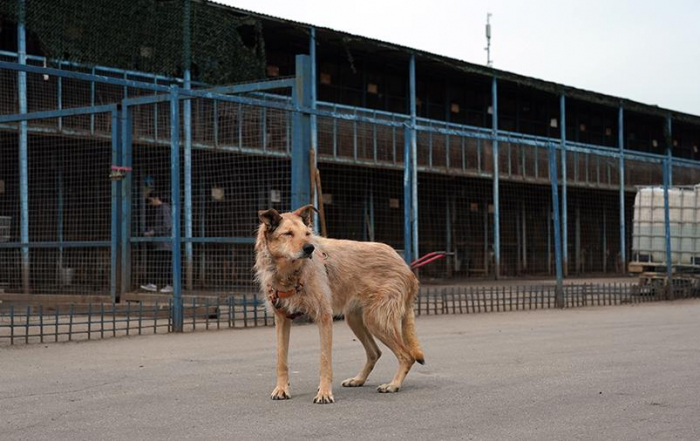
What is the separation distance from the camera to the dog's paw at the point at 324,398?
679 centimetres

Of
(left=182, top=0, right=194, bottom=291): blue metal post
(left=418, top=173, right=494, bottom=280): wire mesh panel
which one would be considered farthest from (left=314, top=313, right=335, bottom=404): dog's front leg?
(left=418, top=173, right=494, bottom=280): wire mesh panel

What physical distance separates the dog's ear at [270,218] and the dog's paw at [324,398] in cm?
132

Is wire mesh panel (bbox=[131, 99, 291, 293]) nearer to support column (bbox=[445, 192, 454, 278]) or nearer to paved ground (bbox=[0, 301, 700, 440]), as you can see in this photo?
paved ground (bbox=[0, 301, 700, 440])

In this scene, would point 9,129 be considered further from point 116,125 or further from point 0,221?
point 116,125

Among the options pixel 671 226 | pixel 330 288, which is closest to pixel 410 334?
pixel 330 288

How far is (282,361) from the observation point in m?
7.14

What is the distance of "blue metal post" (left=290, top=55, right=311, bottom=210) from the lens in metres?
13.1

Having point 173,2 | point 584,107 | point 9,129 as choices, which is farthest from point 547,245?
point 9,129

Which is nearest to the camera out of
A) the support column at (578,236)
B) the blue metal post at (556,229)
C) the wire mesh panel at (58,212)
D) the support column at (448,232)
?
the wire mesh panel at (58,212)

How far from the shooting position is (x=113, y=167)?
1404cm

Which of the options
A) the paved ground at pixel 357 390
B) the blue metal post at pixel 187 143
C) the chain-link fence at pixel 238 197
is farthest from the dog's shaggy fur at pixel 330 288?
the blue metal post at pixel 187 143

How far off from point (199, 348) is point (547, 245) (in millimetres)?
24749

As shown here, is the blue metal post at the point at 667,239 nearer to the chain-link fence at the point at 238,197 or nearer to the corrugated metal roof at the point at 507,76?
the chain-link fence at the point at 238,197

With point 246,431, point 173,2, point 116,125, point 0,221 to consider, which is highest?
point 173,2
